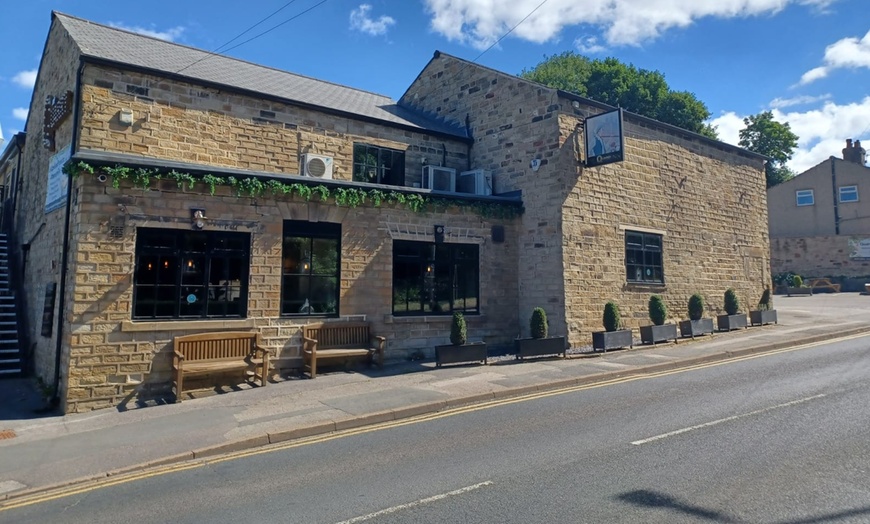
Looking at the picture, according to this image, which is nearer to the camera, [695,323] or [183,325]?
[183,325]

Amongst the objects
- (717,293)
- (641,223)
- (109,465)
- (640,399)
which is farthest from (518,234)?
(109,465)

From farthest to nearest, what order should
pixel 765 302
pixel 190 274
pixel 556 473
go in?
pixel 765 302
pixel 190 274
pixel 556 473

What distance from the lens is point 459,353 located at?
1223cm

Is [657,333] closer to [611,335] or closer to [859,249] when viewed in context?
[611,335]

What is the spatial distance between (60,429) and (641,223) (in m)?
15.4

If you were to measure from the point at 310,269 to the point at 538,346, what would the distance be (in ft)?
18.8

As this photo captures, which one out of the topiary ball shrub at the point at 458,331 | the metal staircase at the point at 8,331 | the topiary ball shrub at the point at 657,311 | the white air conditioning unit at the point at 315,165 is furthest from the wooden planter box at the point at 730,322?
the metal staircase at the point at 8,331

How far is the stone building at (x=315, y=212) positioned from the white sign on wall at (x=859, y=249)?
74.9 feet

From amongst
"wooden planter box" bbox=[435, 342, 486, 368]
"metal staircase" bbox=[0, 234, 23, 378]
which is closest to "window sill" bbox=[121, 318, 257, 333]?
"wooden planter box" bbox=[435, 342, 486, 368]

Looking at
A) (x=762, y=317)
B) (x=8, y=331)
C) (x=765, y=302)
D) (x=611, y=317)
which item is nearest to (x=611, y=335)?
(x=611, y=317)

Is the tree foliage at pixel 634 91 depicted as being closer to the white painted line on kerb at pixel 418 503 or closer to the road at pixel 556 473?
the road at pixel 556 473

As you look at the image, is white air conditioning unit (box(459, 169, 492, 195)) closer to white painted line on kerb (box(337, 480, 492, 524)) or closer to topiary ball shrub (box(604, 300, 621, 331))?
topiary ball shrub (box(604, 300, 621, 331))

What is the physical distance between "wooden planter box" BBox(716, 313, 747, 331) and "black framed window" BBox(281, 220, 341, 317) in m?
12.6

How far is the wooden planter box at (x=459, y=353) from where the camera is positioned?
12.1m
